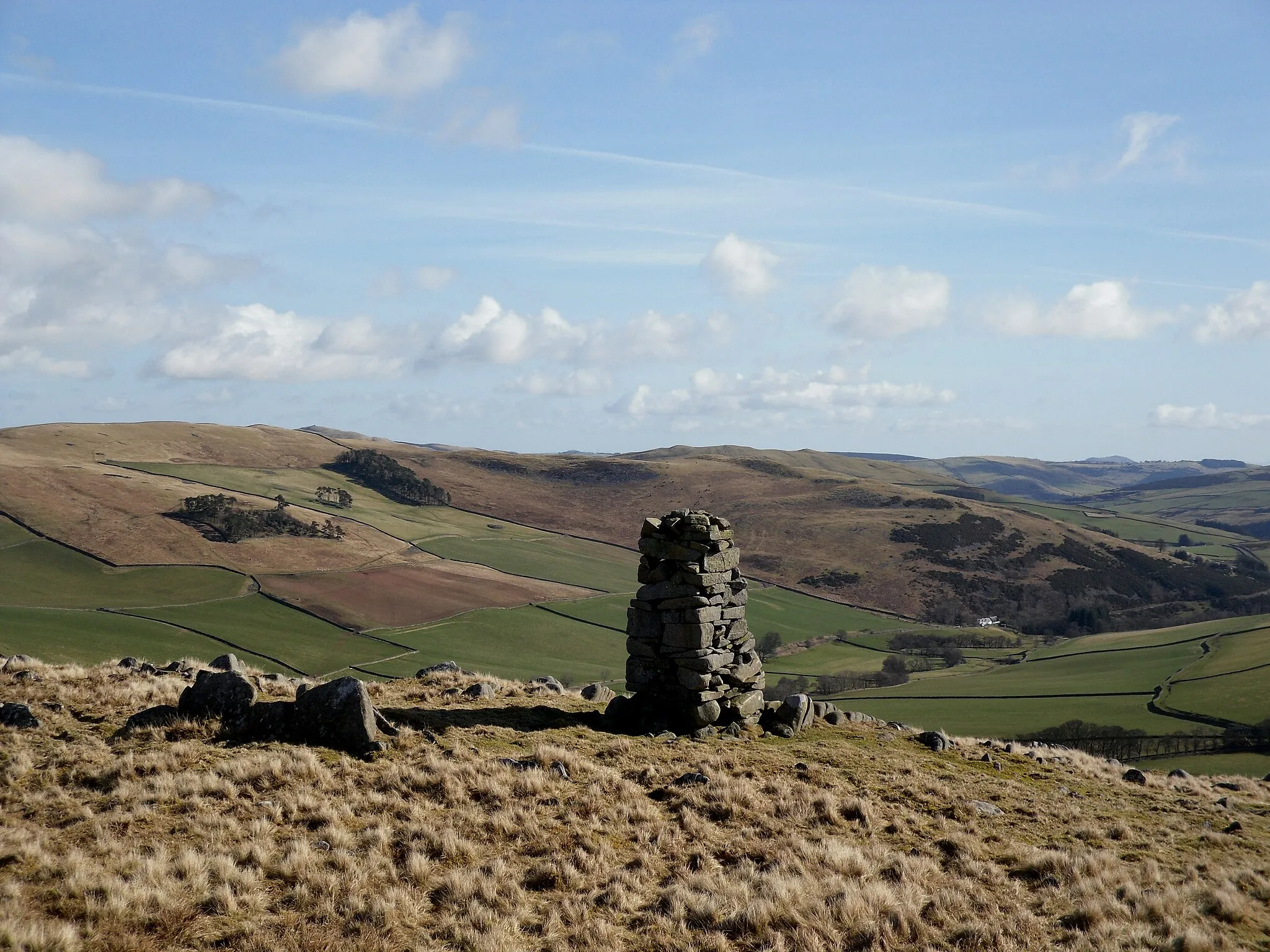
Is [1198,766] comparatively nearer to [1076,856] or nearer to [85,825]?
[1076,856]

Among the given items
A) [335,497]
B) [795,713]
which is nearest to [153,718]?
[795,713]

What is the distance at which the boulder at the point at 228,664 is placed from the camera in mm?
24078

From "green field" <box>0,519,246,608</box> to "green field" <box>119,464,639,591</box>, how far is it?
35497 millimetres

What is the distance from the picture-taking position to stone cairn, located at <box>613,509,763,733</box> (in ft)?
75.8

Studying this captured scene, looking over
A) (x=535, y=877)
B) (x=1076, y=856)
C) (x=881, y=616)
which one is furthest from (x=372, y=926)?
(x=881, y=616)

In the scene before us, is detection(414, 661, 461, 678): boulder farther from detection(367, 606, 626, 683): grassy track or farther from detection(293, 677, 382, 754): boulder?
detection(367, 606, 626, 683): grassy track

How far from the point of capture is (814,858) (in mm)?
14023

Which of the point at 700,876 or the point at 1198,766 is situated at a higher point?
the point at 700,876

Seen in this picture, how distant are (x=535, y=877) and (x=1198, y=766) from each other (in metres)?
45.2

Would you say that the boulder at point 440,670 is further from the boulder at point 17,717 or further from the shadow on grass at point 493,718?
the boulder at point 17,717

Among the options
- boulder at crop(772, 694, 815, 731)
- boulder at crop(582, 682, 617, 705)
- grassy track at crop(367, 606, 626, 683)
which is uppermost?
boulder at crop(772, 694, 815, 731)

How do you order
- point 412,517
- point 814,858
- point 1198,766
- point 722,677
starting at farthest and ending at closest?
1. point 412,517
2. point 1198,766
3. point 722,677
4. point 814,858

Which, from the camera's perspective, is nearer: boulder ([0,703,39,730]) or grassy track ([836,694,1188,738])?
boulder ([0,703,39,730])

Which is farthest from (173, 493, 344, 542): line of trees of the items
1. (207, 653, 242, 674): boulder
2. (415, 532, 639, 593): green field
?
(207, 653, 242, 674): boulder
